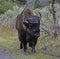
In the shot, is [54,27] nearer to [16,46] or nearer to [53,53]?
[16,46]

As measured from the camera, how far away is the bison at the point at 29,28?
10.5m

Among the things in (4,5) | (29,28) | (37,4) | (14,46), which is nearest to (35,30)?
(29,28)

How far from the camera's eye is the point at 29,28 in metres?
10.6

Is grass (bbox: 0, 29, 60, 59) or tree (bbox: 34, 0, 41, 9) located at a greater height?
tree (bbox: 34, 0, 41, 9)

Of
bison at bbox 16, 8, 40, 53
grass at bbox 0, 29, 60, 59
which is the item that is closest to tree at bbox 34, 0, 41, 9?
grass at bbox 0, 29, 60, 59

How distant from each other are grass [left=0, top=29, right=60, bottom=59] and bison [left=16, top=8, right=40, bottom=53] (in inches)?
15.6

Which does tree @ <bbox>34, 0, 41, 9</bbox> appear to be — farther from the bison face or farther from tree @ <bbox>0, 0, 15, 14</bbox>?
the bison face

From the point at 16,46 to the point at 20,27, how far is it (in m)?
1.87

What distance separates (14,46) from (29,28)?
252 centimetres

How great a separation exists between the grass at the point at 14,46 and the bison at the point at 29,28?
0.40 meters

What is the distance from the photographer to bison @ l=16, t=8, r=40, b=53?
1051cm

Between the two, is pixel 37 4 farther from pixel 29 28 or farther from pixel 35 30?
pixel 35 30

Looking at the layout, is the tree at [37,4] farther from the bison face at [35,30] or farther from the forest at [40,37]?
the bison face at [35,30]

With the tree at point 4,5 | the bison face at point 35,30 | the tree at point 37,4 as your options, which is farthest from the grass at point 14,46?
the tree at point 4,5
